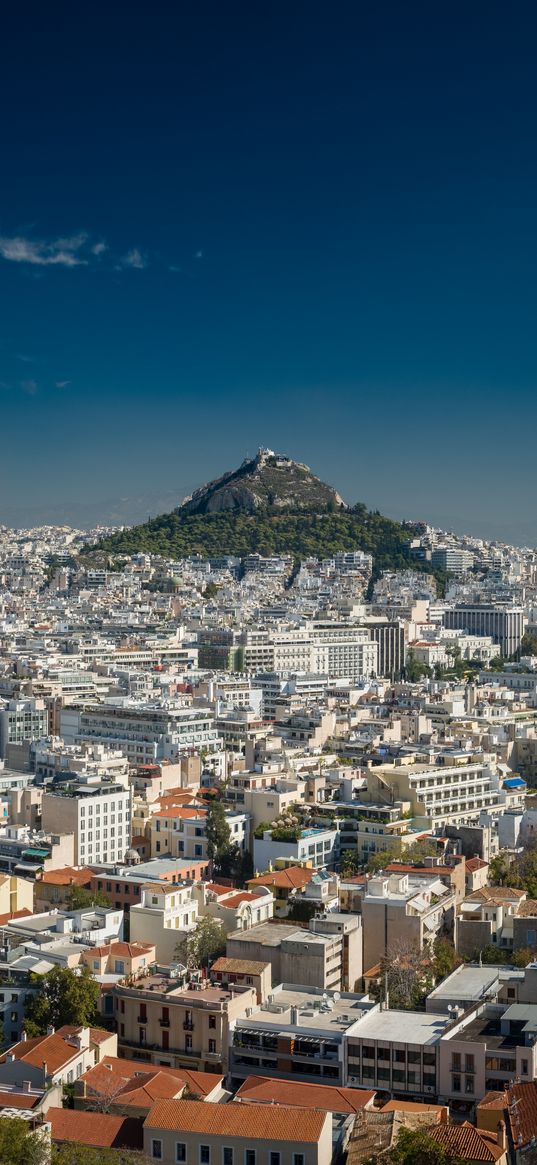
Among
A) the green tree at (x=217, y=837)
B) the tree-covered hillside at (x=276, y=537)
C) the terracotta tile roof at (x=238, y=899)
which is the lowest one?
the terracotta tile roof at (x=238, y=899)

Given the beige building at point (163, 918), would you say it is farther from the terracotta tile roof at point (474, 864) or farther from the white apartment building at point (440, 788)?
the white apartment building at point (440, 788)

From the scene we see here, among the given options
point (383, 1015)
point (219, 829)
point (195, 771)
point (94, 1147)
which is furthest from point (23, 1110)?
point (195, 771)

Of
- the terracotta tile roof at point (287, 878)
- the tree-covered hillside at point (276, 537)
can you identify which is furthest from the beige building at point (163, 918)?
the tree-covered hillside at point (276, 537)

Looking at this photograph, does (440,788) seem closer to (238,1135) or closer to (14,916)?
(14,916)

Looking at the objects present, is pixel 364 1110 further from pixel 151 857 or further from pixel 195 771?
pixel 195 771

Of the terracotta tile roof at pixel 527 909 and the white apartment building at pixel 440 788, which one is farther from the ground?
the white apartment building at pixel 440 788

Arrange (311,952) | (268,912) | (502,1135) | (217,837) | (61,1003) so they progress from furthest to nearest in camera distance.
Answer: (217,837), (268,912), (311,952), (61,1003), (502,1135)

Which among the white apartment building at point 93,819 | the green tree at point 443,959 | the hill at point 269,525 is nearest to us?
the green tree at point 443,959

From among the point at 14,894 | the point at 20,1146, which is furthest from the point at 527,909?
the point at 20,1146
